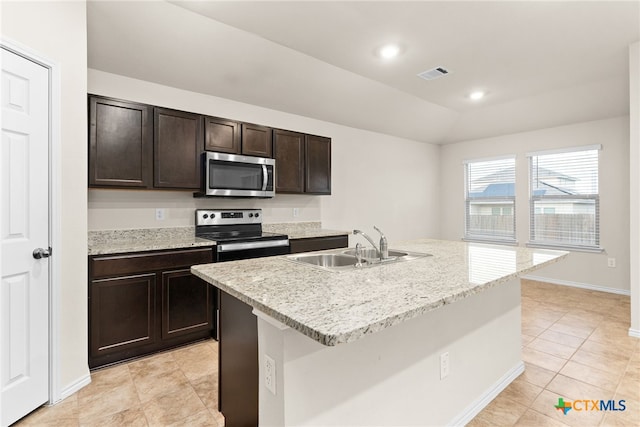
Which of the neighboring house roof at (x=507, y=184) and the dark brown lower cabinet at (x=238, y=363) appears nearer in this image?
the dark brown lower cabinet at (x=238, y=363)

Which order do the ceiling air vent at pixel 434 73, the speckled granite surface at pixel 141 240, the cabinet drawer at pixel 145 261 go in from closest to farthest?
the cabinet drawer at pixel 145 261
the speckled granite surface at pixel 141 240
the ceiling air vent at pixel 434 73

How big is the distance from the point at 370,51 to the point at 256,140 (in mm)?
1419

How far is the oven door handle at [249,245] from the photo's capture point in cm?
278

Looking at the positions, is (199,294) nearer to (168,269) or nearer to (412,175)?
(168,269)

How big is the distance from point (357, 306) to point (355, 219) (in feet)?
12.6

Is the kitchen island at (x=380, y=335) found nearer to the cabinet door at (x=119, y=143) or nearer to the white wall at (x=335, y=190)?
the cabinet door at (x=119, y=143)

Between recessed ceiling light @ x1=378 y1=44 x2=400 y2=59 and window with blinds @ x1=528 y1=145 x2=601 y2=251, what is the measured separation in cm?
327

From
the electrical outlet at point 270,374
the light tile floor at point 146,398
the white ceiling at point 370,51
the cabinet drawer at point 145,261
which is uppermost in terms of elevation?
the white ceiling at point 370,51

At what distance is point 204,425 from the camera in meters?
1.77

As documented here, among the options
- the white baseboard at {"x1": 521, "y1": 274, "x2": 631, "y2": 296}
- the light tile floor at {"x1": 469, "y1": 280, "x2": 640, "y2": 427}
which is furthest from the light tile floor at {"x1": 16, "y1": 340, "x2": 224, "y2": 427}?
the white baseboard at {"x1": 521, "y1": 274, "x2": 631, "y2": 296}

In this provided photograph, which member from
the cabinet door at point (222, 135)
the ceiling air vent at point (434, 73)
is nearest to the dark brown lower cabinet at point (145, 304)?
the cabinet door at point (222, 135)

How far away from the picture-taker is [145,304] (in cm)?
247

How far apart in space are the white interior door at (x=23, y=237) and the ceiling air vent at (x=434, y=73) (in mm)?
3299

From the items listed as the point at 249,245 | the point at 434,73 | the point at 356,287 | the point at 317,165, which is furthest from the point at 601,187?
the point at 356,287
